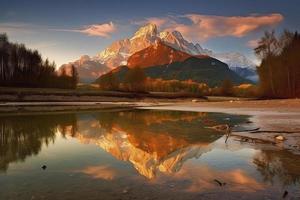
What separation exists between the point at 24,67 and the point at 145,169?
10391 centimetres

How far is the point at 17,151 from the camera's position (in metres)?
13.7

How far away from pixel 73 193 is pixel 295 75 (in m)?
73.9

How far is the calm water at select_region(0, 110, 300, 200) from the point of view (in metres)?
7.66

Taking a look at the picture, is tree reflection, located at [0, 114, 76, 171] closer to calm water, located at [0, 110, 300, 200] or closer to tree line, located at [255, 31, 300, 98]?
calm water, located at [0, 110, 300, 200]

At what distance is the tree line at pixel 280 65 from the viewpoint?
7144 cm

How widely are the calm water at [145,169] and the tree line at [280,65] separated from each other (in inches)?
2444

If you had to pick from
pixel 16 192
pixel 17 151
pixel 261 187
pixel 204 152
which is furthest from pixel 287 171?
pixel 17 151

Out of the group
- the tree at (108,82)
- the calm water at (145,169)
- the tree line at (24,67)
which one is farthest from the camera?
the tree at (108,82)

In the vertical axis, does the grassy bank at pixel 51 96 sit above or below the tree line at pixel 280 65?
below

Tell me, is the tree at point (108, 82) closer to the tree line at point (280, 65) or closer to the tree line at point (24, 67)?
the tree line at point (24, 67)

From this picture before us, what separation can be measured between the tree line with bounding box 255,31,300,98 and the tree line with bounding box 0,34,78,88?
66.9 m

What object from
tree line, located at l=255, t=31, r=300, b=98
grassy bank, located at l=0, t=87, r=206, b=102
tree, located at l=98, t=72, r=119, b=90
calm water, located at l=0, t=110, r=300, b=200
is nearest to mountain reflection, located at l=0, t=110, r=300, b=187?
calm water, located at l=0, t=110, r=300, b=200

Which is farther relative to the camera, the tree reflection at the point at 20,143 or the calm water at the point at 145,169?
the tree reflection at the point at 20,143

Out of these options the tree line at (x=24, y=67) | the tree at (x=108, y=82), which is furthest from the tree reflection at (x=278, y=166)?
the tree at (x=108, y=82)
